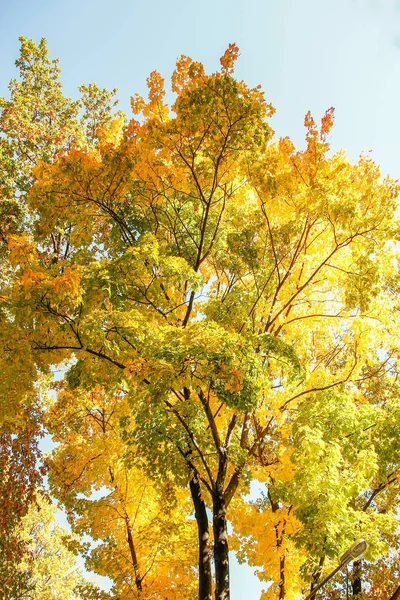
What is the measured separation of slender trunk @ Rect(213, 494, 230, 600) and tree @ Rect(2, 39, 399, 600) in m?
0.03

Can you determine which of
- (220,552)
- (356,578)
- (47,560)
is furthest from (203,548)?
(47,560)

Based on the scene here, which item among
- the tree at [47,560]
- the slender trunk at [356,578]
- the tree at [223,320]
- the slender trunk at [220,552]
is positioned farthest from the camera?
the tree at [47,560]

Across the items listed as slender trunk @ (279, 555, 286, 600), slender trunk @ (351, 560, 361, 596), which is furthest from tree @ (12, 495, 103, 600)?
slender trunk @ (279, 555, 286, 600)

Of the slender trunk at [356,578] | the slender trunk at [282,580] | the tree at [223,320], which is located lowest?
the slender trunk at [282,580]

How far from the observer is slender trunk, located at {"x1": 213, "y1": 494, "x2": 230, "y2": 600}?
605cm

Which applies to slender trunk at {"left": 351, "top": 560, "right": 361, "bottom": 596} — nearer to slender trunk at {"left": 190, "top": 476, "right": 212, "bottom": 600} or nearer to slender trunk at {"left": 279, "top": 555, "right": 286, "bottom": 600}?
slender trunk at {"left": 279, "top": 555, "right": 286, "bottom": 600}

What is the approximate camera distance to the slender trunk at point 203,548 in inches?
240

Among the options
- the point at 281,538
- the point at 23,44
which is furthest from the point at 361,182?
the point at 23,44

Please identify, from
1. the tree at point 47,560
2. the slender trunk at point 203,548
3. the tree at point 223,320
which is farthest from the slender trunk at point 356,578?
the tree at point 47,560

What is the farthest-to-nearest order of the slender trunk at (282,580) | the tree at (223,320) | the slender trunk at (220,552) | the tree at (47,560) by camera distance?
the tree at (47,560), the slender trunk at (282,580), the slender trunk at (220,552), the tree at (223,320)

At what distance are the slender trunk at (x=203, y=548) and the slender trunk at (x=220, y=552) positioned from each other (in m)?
0.14

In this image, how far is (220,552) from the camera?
6184mm

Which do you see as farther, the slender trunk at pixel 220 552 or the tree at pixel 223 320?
the slender trunk at pixel 220 552

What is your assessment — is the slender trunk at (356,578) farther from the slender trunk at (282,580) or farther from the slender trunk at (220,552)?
the slender trunk at (220,552)
